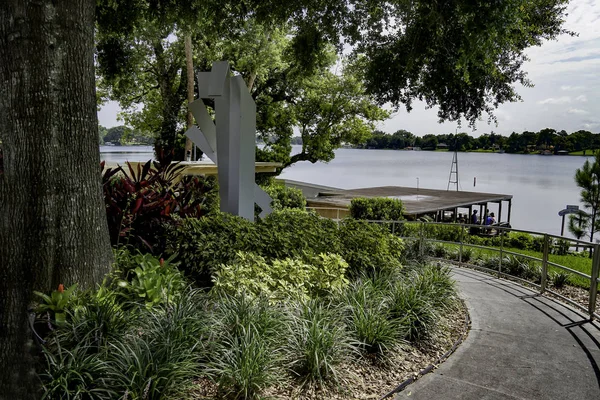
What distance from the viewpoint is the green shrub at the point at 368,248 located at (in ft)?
20.2

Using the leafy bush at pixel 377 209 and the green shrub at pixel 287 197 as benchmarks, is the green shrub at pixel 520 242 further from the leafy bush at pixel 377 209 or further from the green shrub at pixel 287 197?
the green shrub at pixel 287 197

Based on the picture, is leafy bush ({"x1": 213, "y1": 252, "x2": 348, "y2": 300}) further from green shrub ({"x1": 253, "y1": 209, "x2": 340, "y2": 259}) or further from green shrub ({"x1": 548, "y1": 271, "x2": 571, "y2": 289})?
green shrub ({"x1": 548, "y1": 271, "x2": 571, "y2": 289})

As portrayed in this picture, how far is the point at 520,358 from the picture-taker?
14.6 ft

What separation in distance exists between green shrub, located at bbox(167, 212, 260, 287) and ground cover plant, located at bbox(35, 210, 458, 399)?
19 mm

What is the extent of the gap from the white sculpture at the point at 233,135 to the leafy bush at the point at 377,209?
11.3 metres

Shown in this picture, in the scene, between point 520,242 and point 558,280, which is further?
point 520,242

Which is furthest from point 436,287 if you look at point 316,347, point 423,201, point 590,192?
point 590,192

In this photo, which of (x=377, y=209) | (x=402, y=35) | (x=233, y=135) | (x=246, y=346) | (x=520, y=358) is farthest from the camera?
(x=377, y=209)

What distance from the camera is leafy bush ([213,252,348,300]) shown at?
4.73 m

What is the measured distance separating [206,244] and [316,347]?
8.45 feet

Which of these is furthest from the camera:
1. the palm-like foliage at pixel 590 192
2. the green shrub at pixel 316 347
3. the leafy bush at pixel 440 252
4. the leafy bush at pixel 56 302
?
the palm-like foliage at pixel 590 192

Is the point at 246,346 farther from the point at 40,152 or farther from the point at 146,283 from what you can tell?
the point at 40,152

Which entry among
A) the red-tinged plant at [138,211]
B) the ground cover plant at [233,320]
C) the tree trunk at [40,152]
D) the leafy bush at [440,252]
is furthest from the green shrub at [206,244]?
the leafy bush at [440,252]

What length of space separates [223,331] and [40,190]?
80.6 inches
